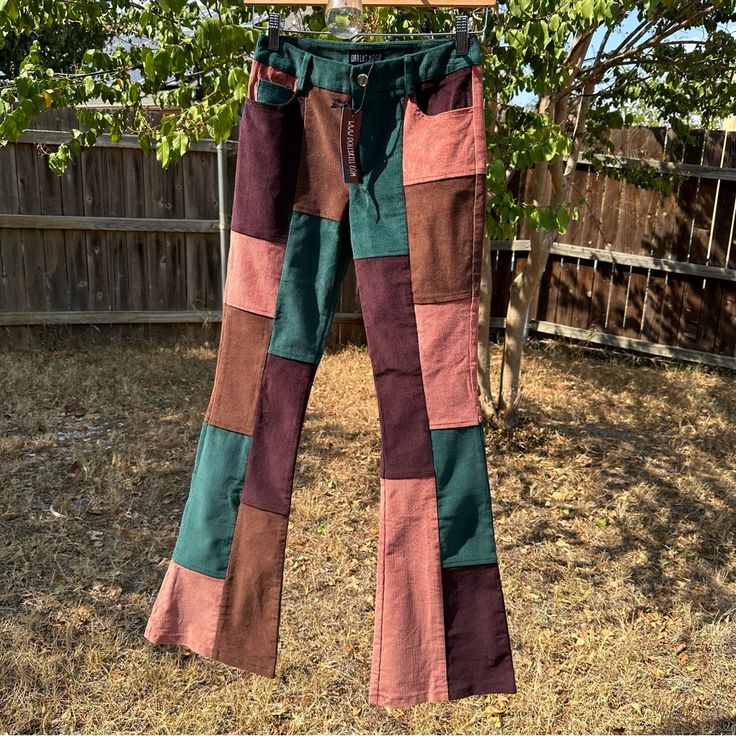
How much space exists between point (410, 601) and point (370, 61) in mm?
1016

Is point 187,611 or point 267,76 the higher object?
point 267,76

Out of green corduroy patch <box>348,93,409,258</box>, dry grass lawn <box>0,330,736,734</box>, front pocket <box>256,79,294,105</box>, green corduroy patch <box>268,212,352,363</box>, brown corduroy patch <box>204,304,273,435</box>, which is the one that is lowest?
dry grass lawn <box>0,330,736,734</box>

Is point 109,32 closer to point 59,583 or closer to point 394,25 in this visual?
point 394,25

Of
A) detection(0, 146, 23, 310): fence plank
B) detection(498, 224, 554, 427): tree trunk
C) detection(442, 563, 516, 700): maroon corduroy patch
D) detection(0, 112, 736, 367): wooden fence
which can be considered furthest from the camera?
detection(0, 112, 736, 367): wooden fence

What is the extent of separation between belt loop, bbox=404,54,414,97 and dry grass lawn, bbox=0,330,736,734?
1.60 meters

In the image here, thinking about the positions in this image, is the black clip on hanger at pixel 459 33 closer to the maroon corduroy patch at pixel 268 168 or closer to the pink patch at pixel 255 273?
the maroon corduroy patch at pixel 268 168

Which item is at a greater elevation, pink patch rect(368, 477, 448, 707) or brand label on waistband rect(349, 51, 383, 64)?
brand label on waistband rect(349, 51, 383, 64)

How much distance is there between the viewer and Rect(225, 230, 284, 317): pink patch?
142 cm

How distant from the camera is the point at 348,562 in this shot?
2.76m

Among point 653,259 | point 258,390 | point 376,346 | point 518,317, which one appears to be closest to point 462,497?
point 376,346

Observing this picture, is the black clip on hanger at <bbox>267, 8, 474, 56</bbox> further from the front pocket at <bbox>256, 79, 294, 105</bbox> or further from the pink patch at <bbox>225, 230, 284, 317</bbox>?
the pink patch at <bbox>225, 230, 284, 317</bbox>

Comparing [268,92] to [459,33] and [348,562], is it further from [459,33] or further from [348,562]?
[348,562]

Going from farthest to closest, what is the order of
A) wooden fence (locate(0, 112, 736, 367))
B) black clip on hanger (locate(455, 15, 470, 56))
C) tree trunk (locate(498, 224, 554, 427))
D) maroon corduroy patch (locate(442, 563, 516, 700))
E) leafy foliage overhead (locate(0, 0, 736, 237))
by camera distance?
wooden fence (locate(0, 112, 736, 367)), tree trunk (locate(498, 224, 554, 427)), leafy foliage overhead (locate(0, 0, 736, 237)), maroon corduroy patch (locate(442, 563, 516, 700)), black clip on hanger (locate(455, 15, 470, 56))

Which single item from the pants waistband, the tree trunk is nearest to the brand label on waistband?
the pants waistband
